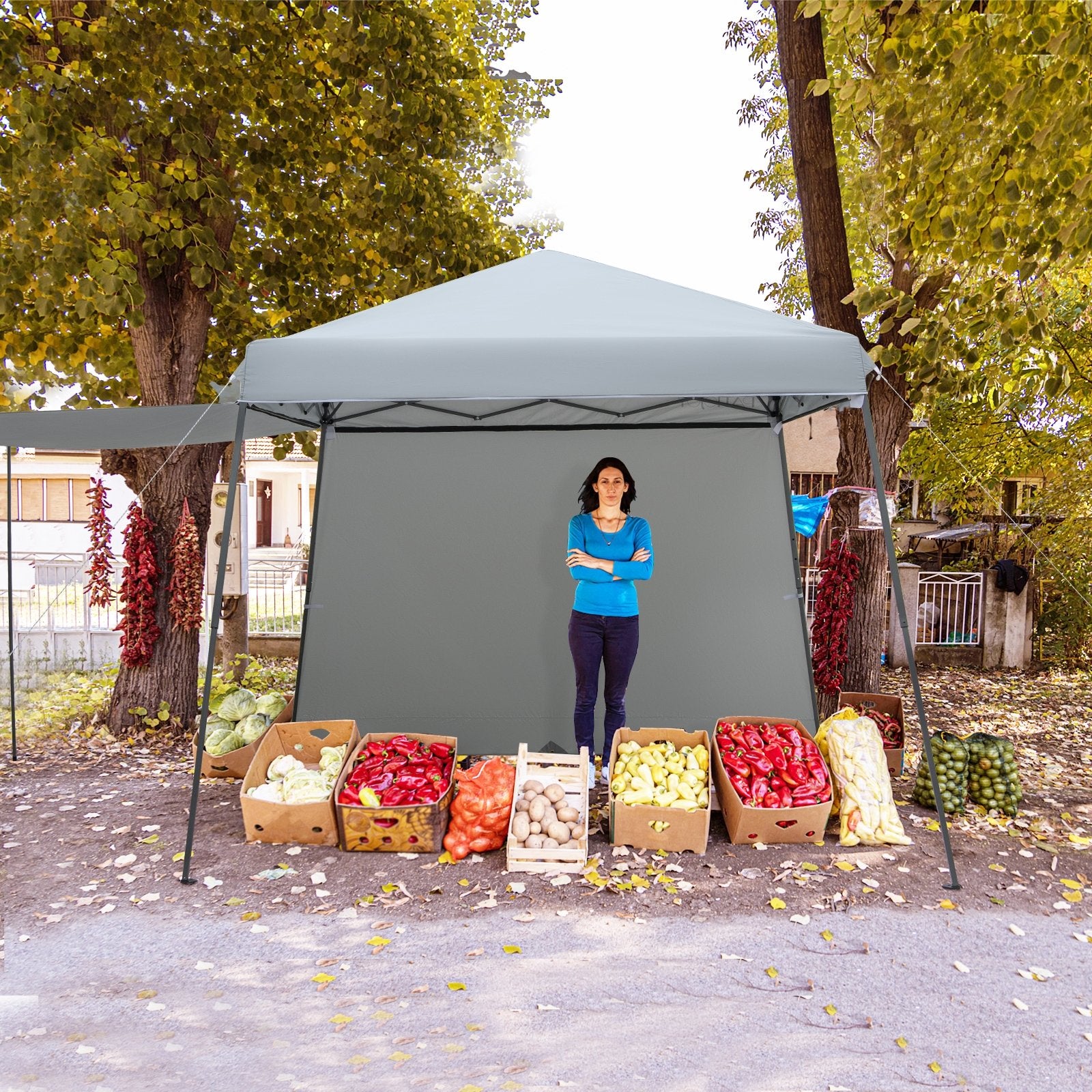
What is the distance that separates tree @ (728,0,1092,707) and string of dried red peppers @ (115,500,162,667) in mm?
4609

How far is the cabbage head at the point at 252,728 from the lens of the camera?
5.20 m

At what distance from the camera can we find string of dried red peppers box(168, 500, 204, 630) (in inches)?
232

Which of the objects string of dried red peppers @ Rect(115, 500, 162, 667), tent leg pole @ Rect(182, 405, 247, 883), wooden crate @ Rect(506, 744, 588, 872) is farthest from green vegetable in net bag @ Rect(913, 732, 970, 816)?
string of dried red peppers @ Rect(115, 500, 162, 667)

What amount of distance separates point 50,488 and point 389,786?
19.2 meters

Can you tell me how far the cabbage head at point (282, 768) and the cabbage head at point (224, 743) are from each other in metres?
0.87

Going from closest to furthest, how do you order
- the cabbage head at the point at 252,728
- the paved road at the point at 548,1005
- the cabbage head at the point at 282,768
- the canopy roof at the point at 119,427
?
the paved road at the point at 548,1005 → the cabbage head at the point at 282,768 → the canopy roof at the point at 119,427 → the cabbage head at the point at 252,728

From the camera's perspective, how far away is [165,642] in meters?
6.08

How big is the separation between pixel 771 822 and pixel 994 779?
1.43 m

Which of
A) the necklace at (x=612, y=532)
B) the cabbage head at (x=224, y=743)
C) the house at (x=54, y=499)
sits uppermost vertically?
the house at (x=54, y=499)

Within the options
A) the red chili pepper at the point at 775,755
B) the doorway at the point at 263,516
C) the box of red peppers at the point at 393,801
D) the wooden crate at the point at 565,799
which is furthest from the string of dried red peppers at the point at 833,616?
the doorway at the point at 263,516

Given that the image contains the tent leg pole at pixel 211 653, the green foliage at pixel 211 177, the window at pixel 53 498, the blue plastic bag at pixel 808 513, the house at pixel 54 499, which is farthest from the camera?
the window at pixel 53 498

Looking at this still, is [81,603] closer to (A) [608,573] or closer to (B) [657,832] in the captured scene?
(A) [608,573]

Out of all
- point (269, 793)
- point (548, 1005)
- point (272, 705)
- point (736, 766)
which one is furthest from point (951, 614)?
point (548, 1005)

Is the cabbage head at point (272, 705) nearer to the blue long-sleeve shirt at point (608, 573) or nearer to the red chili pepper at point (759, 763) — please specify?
the blue long-sleeve shirt at point (608, 573)
